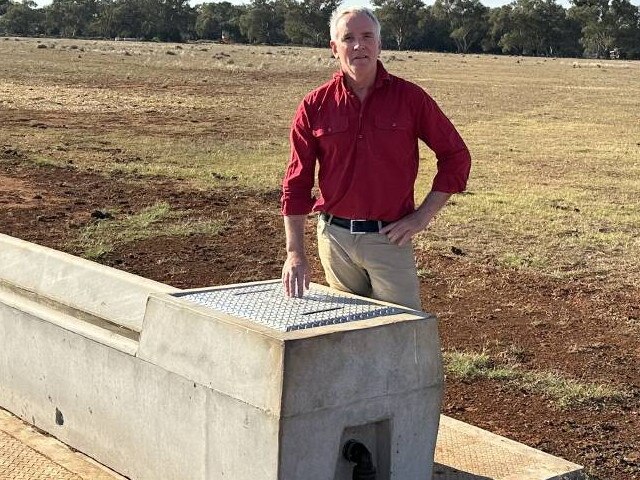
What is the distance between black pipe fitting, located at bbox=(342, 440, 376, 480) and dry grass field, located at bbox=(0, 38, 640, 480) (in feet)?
5.13

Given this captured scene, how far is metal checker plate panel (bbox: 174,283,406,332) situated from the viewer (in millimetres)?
3684

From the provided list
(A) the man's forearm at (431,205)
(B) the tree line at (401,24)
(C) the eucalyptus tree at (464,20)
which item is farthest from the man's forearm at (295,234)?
(C) the eucalyptus tree at (464,20)

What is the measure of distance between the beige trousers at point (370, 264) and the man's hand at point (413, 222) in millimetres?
52

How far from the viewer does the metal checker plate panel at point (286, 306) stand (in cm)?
368

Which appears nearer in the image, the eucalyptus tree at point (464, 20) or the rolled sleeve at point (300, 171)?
the rolled sleeve at point (300, 171)

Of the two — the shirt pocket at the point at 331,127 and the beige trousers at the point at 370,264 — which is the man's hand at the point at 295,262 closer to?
the beige trousers at the point at 370,264

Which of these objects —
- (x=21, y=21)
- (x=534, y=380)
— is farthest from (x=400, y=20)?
(x=534, y=380)

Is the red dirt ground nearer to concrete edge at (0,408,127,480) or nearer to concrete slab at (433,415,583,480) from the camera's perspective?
concrete slab at (433,415,583,480)

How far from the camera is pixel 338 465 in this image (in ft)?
12.3

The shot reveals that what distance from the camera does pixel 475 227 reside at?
1008cm

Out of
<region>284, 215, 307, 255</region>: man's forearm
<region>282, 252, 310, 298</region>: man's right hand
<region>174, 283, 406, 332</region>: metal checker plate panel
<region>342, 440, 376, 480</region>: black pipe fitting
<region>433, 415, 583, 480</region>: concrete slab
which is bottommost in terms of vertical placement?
<region>433, 415, 583, 480</region>: concrete slab

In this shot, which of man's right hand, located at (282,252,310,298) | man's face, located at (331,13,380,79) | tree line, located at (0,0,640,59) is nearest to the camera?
man's face, located at (331,13,380,79)

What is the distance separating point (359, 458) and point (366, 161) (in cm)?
106

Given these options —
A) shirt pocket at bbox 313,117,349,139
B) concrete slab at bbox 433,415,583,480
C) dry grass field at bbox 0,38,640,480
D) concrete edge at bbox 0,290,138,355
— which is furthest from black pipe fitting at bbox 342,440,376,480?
dry grass field at bbox 0,38,640,480
